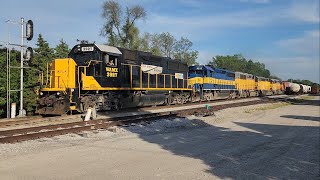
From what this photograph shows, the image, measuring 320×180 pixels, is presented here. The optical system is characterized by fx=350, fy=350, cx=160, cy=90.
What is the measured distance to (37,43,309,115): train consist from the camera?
1694 cm

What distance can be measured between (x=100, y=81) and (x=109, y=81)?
0.86 metres

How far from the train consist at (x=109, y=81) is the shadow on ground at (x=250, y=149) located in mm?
5726

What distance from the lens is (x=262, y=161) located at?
8.61m

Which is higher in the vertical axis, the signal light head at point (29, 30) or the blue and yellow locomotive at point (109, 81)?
the signal light head at point (29, 30)

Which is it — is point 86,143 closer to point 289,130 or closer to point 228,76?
point 289,130

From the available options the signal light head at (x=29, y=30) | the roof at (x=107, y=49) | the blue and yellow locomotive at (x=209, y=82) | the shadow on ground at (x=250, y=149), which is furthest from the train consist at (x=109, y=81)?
the shadow on ground at (x=250, y=149)

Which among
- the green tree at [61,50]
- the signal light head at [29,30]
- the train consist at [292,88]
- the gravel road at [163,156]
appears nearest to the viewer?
the gravel road at [163,156]

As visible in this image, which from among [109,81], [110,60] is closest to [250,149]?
[109,81]

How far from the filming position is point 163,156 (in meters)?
8.65

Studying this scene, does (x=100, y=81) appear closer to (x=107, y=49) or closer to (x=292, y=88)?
(x=107, y=49)

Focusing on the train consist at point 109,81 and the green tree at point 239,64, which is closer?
the train consist at point 109,81

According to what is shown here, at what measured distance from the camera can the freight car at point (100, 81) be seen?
16.8 meters

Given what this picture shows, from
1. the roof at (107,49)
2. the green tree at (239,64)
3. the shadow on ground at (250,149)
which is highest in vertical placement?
the green tree at (239,64)

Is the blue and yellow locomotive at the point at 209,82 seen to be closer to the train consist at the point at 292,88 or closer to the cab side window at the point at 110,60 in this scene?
the cab side window at the point at 110,60
